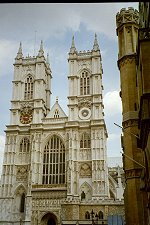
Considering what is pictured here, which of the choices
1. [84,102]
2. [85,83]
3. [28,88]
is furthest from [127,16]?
[28,88]

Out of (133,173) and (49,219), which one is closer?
(133,173)

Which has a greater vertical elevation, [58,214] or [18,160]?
[18,160]

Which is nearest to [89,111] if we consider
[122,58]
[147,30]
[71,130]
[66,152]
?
[71,130]

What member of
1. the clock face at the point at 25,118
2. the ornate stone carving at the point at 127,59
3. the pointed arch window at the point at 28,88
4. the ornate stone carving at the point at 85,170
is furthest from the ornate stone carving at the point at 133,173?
the pointed arch window at the point at 28,88

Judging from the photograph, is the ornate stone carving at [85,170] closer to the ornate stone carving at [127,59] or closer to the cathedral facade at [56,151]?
the cathedral facade at [56,151]

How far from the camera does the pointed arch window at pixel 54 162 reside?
158ft

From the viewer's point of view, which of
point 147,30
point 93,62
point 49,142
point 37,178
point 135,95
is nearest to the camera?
point 147,30

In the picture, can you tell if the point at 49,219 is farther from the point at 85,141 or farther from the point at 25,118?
the point at 25,118

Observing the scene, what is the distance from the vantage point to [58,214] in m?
43.5

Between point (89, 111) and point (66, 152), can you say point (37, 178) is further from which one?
point (89, 111)

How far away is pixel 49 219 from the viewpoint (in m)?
45.5

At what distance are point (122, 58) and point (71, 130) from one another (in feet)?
97.2

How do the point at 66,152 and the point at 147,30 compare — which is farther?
the point at 66,152

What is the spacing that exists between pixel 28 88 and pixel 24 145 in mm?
10943
